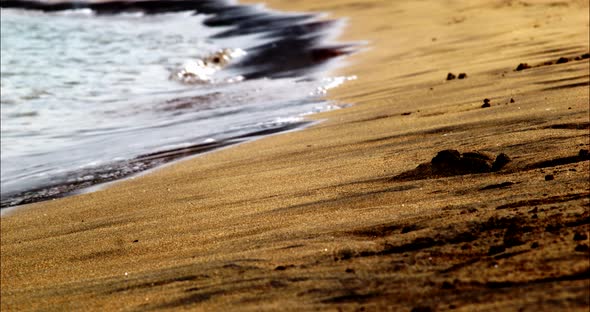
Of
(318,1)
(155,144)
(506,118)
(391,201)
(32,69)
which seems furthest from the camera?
(318,1)

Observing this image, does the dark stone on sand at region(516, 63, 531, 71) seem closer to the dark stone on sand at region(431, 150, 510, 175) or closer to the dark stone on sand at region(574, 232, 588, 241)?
the dark stone on sand at region(431, 150, 510, 175)

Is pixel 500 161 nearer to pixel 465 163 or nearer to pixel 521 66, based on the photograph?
pixel 465 163

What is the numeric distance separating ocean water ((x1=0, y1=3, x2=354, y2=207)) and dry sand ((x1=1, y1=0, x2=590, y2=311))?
1.10 metres

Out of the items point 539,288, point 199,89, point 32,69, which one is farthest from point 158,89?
point 539,288

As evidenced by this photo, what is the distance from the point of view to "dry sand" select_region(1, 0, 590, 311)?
2699 millimetres

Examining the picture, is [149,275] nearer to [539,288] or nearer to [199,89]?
[539,288]

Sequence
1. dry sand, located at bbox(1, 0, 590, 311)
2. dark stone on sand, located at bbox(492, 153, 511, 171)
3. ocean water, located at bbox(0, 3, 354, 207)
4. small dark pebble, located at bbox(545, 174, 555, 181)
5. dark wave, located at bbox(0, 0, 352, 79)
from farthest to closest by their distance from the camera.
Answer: dark wave, located at bbox(0, 0, 352, 79), ocean water, located at bbox(0, 3, 354, 207), dark stone on sand, located at bbox(492, 153, 511, 171), small dark pebble, located at bbox(545, 174, 555, 181), dry sand, located at bbox(1, 0, 590, 311)

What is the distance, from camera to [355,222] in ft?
11.7

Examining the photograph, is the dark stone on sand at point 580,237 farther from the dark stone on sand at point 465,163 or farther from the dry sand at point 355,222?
the dark stone on sand at point 465,163

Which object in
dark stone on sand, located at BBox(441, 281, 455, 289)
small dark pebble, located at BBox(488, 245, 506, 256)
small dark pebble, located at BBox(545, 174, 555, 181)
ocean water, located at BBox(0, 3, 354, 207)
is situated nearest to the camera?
dark stone on sand, located at BBox(441, 281, 455, 289)

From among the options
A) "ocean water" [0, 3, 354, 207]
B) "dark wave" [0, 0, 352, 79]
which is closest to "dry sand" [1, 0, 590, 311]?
"ocean water" [0, 3, 354, 207]

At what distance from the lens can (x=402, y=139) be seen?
5.66m

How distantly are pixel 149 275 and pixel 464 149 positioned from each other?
2.13 metres

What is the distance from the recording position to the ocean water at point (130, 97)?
309 inches
